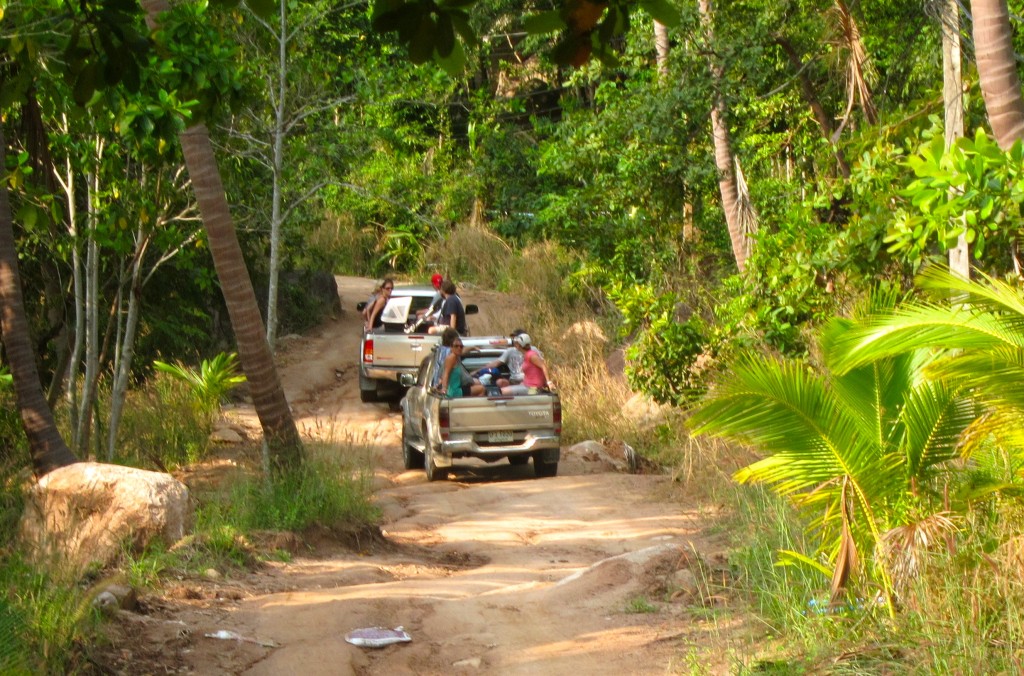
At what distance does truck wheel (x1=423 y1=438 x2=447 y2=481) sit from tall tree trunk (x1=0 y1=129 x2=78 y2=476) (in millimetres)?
5000

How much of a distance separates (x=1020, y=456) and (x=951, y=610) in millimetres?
1131

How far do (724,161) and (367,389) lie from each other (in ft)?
26.6

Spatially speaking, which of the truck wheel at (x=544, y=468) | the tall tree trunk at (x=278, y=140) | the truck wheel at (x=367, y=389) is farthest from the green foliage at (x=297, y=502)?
the truck wheel at (x=367, y=389)

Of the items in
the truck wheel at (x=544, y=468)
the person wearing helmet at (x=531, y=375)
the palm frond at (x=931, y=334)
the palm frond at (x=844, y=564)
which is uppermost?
the palm frond at (x=931, y=334)

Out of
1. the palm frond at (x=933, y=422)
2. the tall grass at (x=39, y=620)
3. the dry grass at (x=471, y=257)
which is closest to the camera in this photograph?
the tall grass at (x=39, y=620)

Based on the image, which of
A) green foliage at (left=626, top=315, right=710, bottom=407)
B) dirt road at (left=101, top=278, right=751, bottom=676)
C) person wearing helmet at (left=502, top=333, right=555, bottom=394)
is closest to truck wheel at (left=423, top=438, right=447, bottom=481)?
person wearing helmet at (left=502, top=333, right=555, bottom=394)

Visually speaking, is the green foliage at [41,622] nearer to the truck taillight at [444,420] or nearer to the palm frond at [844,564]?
the palm frond at [844,564]

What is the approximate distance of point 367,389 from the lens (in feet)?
70.7

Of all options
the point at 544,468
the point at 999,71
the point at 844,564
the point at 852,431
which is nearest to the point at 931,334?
the point at 852,431

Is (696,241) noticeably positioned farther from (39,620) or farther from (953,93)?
(39,620)

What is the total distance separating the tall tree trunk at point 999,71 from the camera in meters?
9.52

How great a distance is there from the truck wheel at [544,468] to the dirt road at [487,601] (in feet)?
5.13

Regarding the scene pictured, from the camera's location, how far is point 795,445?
291 inches

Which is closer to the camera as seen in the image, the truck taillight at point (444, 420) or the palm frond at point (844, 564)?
the palm frond at point (844, 564)
